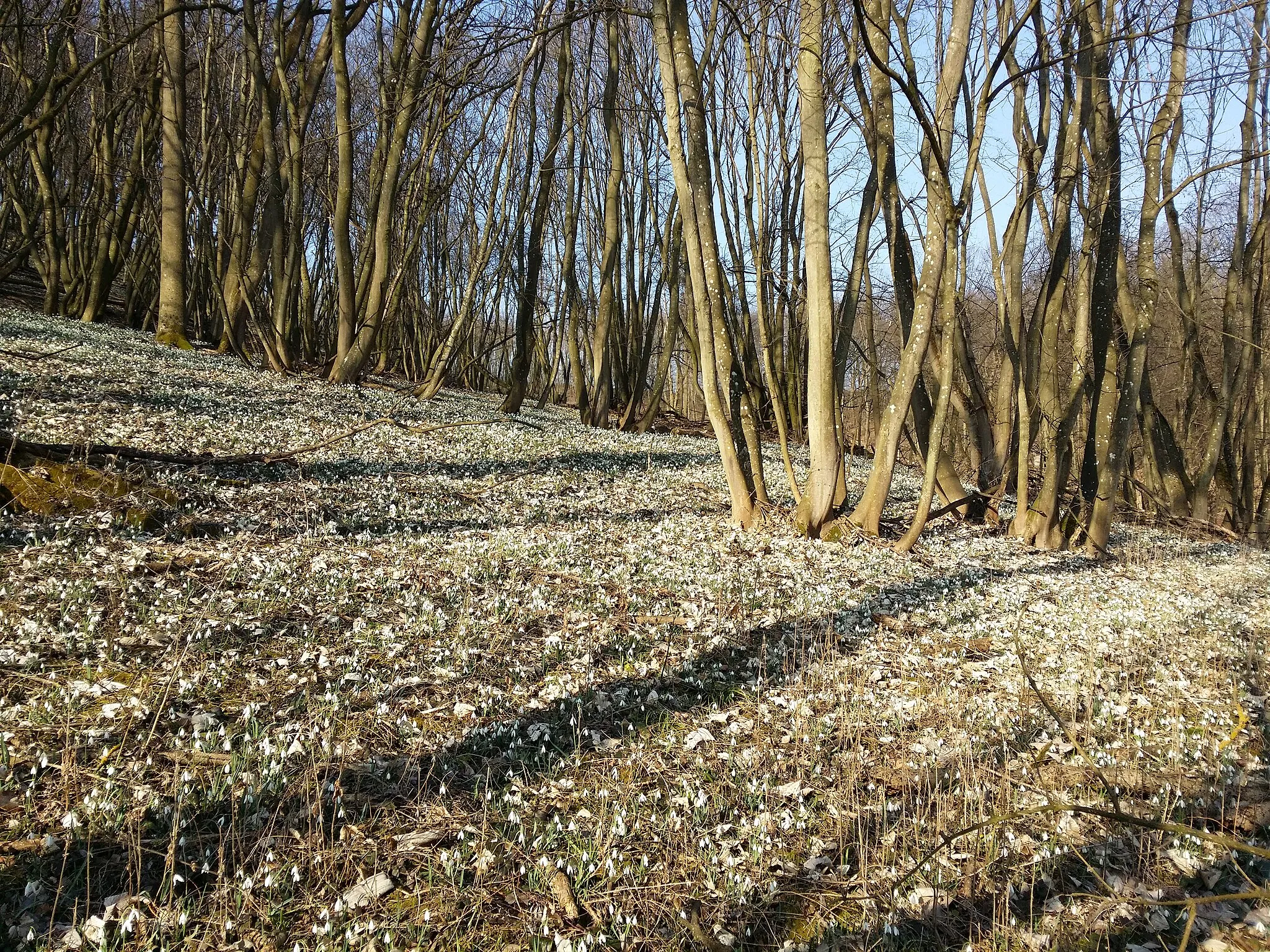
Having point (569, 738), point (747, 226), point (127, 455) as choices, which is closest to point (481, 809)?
point (569, 738)

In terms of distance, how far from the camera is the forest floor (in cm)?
304

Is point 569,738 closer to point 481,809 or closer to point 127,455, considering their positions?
point 481,809

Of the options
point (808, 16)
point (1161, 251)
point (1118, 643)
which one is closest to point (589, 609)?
point (1118, 643)

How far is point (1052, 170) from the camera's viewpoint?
13117 mm

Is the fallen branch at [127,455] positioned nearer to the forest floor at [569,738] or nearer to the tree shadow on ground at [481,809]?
the forest floor at [569,738]

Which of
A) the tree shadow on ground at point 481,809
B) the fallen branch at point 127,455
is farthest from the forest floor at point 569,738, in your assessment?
the fallen branch at point 127,455

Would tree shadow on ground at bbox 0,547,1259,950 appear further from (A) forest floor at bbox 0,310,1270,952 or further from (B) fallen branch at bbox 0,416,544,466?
(B) fallen branch at bbox 0,416,544,466

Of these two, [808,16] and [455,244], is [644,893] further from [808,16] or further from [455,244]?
[455,244]

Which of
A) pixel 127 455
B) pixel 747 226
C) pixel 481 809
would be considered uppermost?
pixel 747 226

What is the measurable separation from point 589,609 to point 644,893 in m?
3.34

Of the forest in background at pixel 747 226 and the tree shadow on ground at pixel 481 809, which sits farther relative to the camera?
the forest in background at pixel 747 226

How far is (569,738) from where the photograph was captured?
14.5 ft

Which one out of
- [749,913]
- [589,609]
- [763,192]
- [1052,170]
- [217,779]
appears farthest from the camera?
[763,192]

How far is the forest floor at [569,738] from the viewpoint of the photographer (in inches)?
120
